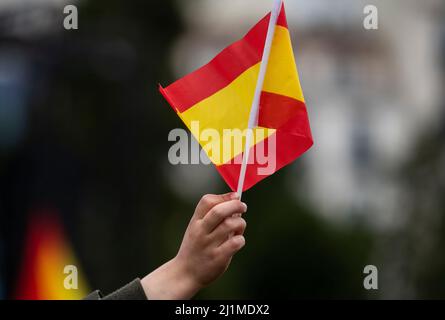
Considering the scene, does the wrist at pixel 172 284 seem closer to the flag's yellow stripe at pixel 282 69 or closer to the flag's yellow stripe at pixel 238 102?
the flag's yellow stripe at pixel 238 102

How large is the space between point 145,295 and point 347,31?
60.2 metres

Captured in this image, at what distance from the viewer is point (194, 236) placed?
11.9 feet

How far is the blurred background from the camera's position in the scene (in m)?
12.2

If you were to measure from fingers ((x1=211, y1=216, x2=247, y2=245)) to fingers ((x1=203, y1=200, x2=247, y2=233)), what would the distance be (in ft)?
0.04

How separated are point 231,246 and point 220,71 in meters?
0.65

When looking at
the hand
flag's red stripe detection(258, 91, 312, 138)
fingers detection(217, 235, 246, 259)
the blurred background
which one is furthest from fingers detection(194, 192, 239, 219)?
the blurred background

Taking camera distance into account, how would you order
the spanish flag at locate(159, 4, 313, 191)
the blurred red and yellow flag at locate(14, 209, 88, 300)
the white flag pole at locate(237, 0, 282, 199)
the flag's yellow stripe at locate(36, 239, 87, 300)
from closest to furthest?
1. the white flag pole at locate(237, 0, 282, 199)
2. the spanish flag at locate(159, 4, 313, 191)
3. the flag's yellow stripe at locate(36, 239, 87, 300)
4. the blurred red and yellow flag at locate(14, 209, 88, 300)

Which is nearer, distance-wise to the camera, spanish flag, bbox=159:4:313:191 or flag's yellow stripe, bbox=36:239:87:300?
spanish flag, bbox=159:4:313:191

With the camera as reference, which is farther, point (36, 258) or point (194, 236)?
point (36, 258)

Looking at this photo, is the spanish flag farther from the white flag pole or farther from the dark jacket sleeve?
the dark jacket sleeve

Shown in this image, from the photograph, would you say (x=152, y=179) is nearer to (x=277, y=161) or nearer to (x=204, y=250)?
(x=277, y=161)

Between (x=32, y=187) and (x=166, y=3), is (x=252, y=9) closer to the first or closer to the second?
(x=166, y=3)

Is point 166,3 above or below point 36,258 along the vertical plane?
above

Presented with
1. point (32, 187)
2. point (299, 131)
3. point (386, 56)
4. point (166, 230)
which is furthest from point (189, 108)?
point (386, 56)
